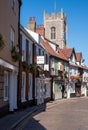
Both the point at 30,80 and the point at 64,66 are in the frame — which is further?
the point at 64,66

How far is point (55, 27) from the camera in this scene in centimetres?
8806

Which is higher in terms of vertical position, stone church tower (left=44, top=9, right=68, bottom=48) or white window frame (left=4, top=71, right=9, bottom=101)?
stone church tower (left=44, top=9, right=68, bottom=48)

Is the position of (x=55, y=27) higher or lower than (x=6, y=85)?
higher

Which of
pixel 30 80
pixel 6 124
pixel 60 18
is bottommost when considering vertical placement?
pixel 6 124

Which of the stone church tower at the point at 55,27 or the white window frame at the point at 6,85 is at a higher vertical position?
the stone church tower at the point at 55,27

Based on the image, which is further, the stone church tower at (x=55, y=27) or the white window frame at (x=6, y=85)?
the stone church tower at (x=55, y=27)

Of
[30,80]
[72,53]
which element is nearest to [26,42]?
[30,80]

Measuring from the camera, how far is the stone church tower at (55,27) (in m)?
86.0

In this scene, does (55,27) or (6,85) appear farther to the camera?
(55,27)

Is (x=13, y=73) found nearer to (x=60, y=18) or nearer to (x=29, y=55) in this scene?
(x=29, y=55)

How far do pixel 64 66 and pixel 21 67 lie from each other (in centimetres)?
2366

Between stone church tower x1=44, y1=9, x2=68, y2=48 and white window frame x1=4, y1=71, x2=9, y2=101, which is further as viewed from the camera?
stone church tower x1=44, y1=9, x2=68, y2=48

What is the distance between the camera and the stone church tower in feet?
282

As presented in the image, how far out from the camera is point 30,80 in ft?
96.0
